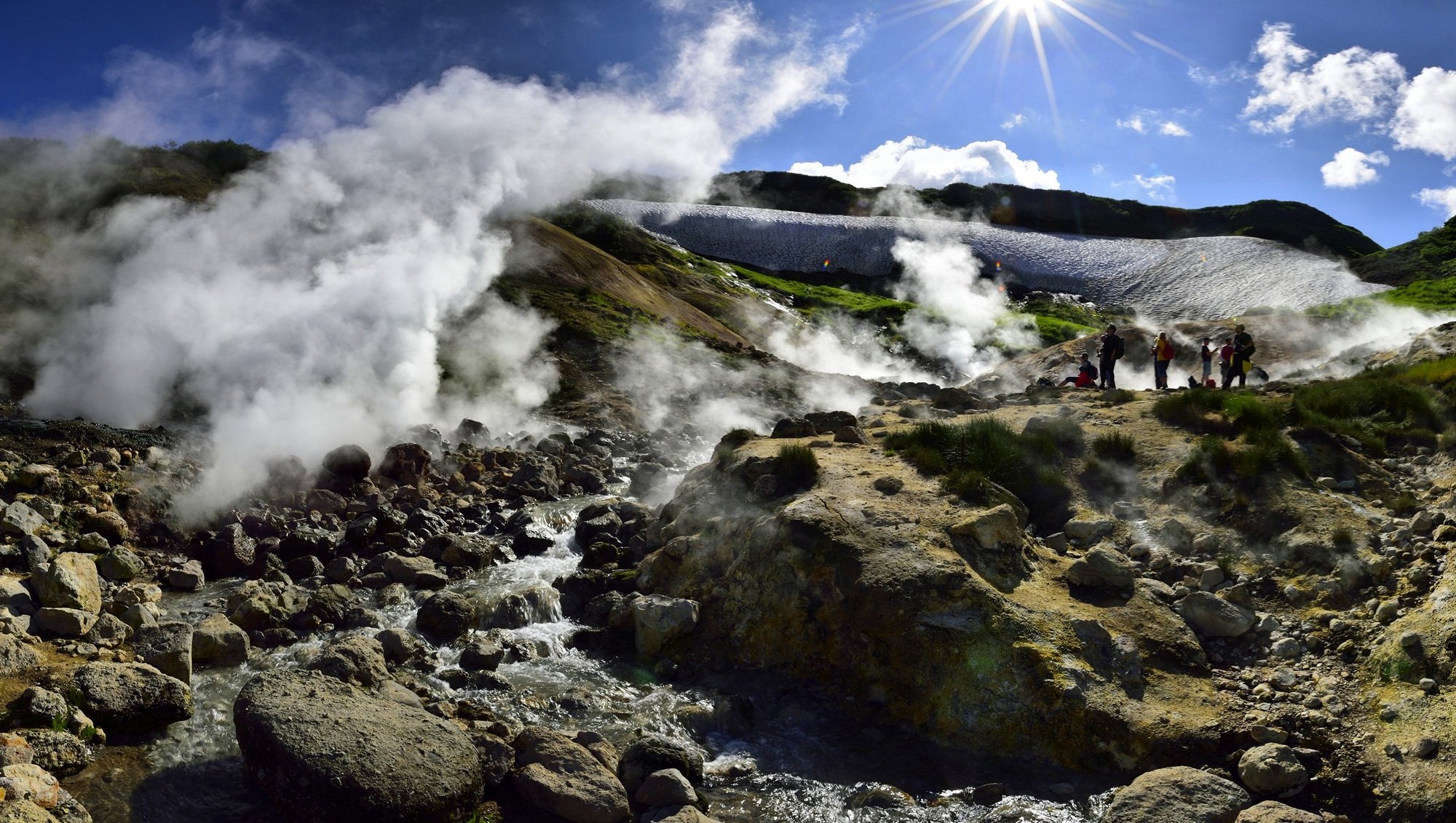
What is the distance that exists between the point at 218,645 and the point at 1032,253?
67.4 meters

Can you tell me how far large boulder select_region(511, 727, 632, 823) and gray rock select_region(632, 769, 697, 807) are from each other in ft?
0.45

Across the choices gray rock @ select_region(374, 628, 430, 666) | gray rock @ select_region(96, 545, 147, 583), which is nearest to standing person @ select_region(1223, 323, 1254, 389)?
gray rock @ select_region(374, 628, 430, 666)

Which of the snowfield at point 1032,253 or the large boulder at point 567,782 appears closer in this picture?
the large boulder at point 567,782

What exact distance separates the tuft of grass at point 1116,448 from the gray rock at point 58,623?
36.0 ft

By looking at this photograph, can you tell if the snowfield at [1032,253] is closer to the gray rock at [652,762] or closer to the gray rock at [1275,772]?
the gray rock at [652,762]

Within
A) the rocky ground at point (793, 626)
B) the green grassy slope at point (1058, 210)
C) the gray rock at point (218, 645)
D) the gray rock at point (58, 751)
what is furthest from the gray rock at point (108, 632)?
the green grassy slope at point (1058, 210)

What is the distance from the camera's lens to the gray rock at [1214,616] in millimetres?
7578

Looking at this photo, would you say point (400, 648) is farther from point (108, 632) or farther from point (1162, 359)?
point (1162, 359)

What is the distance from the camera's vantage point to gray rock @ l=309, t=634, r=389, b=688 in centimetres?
705

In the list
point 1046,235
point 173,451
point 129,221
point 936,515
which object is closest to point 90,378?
point 173,451

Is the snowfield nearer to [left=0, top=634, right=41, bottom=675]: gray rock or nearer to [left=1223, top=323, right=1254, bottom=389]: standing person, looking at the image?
[left=1223, top=323, right=1254, bottom=389]: standing person

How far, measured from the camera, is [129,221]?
62.7 feet

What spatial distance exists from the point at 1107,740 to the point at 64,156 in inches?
1059

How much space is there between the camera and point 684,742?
7.05 m
